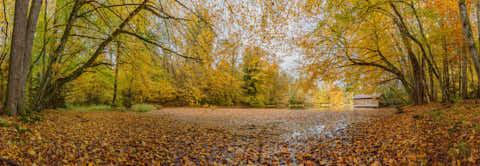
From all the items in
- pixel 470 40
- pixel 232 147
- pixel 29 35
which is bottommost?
pixel 232 147

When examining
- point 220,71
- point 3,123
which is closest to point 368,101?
point 220,71

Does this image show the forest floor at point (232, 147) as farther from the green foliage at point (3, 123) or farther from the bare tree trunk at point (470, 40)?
the bare tree trunk at point (470, 40)

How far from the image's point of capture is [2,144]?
11.3 ft

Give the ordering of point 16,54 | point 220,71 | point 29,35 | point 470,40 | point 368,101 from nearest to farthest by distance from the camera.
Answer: point 470,40
point 16,54
point 29,35
point 220,71
point 368,101

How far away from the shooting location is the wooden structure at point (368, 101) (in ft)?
62.4

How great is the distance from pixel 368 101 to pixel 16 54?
23832 millimetres

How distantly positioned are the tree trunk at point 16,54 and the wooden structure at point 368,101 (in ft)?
74.6

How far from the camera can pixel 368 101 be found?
2014cm

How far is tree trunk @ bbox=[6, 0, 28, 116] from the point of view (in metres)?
5.00

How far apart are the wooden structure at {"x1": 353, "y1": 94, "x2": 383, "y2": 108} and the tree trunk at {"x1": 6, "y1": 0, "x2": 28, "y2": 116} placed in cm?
2272

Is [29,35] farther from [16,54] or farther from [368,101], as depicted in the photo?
[368,101]

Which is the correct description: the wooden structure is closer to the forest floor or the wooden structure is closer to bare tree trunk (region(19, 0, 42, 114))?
the forest floor

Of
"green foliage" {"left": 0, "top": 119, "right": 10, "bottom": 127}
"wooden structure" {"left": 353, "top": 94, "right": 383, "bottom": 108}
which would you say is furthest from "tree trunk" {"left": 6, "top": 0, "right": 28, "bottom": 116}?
"wooden structure" {"left": 353, "top": 94, "right": 383, "bottom": 108}

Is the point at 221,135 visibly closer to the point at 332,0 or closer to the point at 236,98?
the point at 332,0
